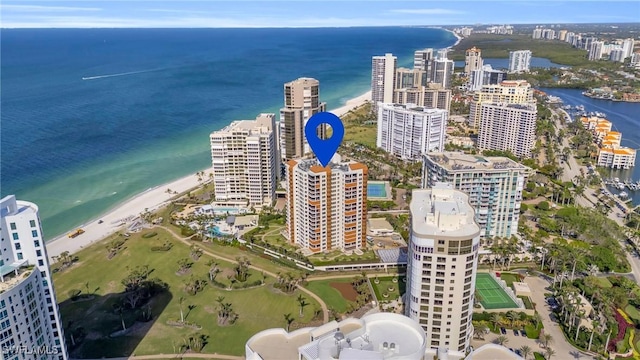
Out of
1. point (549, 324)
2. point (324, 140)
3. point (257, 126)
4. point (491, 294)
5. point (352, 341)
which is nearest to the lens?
point (352, 341)

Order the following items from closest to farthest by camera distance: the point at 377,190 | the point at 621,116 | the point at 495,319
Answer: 1. the point at 495,319
2. the point at 377,190
3. the point at 621,116

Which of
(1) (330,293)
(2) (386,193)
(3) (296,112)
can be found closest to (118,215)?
(3) (296,112)

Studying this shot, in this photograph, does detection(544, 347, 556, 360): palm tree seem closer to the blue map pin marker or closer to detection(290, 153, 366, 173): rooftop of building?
detection(290, 153, 366, 173): rooftop of building

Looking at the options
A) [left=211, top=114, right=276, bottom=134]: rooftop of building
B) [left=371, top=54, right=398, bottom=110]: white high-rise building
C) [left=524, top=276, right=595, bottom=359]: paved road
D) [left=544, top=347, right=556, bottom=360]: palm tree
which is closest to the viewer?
[left=544, top=347, right=556, bottom=360]: palm tree

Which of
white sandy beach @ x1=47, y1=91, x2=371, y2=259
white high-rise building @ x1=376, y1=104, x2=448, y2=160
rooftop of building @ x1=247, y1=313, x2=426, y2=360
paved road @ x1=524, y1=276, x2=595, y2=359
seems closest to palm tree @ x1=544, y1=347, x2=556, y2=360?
paved road @ x1=524, y1=276, x2=595, y2=359

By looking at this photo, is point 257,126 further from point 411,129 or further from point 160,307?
point 411,129

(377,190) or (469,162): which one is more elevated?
(469,162)
